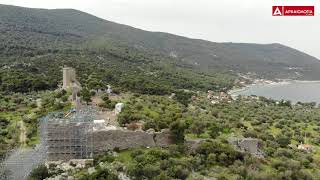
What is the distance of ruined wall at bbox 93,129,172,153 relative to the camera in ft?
98.4

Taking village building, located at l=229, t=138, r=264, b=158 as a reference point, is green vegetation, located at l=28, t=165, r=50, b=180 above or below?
below

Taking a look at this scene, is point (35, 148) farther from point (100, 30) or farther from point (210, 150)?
point (100, 30)

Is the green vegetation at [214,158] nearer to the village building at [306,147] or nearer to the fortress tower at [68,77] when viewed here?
the village building at [306,147]

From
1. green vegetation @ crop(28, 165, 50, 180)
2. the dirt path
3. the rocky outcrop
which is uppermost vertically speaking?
the rocky outcrop

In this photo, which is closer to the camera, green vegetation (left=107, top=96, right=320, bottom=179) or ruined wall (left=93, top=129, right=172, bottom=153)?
green vegetation (left=107, top=96, right=320, bottom=179)

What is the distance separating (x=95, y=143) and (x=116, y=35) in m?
157

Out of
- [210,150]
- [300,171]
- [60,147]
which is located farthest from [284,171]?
[60,147]

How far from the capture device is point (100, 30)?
18450 cm

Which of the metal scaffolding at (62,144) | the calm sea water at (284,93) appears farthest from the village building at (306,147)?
the calm sea water at (284,93)

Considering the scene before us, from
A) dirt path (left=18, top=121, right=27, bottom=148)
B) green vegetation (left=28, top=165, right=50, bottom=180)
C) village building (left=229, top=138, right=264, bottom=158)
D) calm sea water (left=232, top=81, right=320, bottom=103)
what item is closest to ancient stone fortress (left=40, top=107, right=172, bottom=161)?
green vegetation (left=28, top=165, right=50, bottom=180)

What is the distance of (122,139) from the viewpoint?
30.2 metres

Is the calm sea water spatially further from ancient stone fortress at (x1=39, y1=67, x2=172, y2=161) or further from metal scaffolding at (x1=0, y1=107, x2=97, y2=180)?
metal scaffolding at (x1=0, y1=107, x2=97, y2=180)

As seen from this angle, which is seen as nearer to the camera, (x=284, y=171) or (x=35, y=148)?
(x=284, y=171)

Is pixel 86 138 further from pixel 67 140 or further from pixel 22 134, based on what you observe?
pixel 22 134
